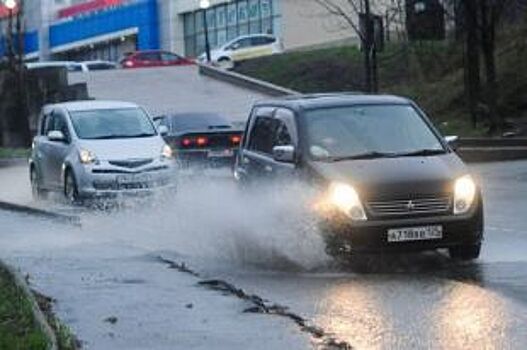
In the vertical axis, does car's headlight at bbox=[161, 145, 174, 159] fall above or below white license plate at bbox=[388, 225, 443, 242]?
below

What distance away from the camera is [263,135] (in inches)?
552

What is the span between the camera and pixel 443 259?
1250 centimetres

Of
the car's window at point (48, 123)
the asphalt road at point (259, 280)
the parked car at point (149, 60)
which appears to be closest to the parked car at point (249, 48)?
the parked car at point (149, 60)

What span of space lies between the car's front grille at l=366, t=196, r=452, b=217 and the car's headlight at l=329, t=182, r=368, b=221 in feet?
0.29

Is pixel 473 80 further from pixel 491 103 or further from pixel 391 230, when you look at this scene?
pixel 391 230

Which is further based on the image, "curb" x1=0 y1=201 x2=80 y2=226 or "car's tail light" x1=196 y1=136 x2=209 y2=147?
"car's tail light" x1=196 y1=136 x2=209 y2=147

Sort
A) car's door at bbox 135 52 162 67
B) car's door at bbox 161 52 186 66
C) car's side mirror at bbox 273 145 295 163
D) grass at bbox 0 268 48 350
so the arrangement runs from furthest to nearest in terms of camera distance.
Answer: car's door at bbox 135 52 162 67 < car's door at bbox 161 52 186 66 < car's side mirror at bbox 273 145 295 163 < grass at bbox 0 268 48 350

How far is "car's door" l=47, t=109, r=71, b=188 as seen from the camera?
2034cm

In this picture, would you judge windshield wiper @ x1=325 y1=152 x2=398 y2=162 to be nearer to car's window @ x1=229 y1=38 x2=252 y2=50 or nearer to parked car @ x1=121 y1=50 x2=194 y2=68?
parked car @ x1=121 y1=50 x2=194 y2=68

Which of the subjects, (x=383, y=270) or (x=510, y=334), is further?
(x=383, y=270)

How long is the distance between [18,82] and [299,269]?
33597mm

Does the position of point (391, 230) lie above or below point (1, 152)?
above

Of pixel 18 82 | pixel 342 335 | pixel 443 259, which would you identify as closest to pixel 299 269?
pixel 443 259

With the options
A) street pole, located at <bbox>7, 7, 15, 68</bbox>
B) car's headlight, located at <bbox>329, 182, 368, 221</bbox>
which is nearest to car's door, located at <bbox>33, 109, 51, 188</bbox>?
car's headlight, located at <bbox>329, 182, 368, 221</bbox>
